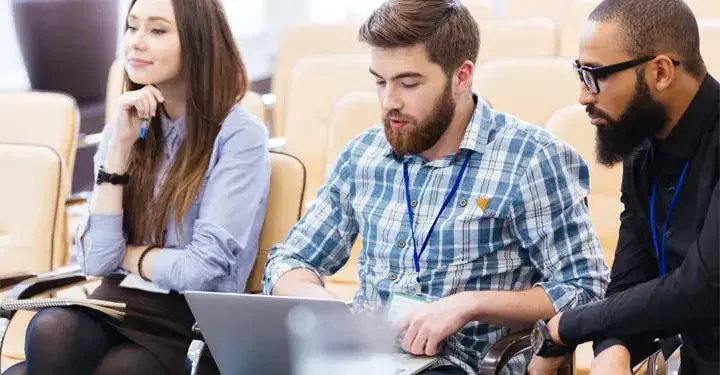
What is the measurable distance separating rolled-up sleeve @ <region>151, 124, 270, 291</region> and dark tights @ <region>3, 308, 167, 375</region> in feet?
0.56

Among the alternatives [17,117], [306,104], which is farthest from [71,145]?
[306,104]

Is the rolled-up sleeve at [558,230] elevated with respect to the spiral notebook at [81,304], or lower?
elevated

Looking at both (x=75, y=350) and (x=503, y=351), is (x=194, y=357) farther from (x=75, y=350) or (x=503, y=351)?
(x=503, y=351)

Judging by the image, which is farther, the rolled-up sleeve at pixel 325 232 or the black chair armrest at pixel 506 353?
the rolled-up sleeve at pixel 325 232

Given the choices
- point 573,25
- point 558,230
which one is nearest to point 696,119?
point 558,230

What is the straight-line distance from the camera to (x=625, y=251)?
2.17 m

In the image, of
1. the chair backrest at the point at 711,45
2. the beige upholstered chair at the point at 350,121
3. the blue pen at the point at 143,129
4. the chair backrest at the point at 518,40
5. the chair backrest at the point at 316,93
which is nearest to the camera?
the blue pen at the point at 143,129

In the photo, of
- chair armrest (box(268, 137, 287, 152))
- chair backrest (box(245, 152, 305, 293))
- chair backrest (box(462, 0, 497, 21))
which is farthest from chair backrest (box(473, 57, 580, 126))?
chair backrest (box(462, 0, 497, 21))

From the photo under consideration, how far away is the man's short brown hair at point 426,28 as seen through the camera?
2232 millimetres

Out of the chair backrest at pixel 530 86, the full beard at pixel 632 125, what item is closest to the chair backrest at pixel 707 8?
the chair backrest at pixel 530 86

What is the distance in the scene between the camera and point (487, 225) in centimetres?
225

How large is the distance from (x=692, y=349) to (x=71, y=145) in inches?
80.6

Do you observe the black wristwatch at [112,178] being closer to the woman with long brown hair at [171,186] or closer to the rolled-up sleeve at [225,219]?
the woman with long brown hair at [171,186]

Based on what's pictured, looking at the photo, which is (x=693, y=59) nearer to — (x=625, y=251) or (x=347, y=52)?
(x=625, y=251)
